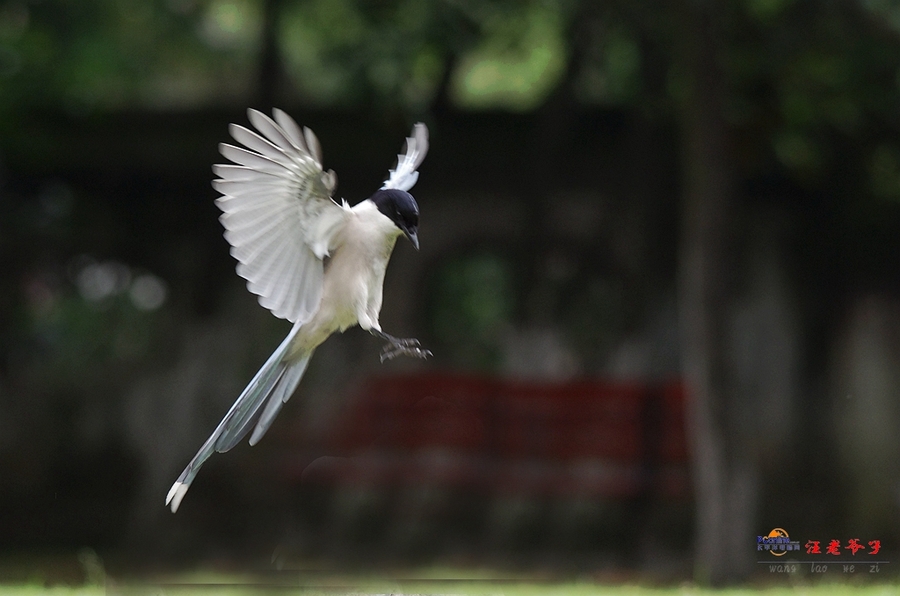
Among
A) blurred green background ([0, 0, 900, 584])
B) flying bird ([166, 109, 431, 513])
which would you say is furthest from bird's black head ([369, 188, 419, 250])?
blurred green background ([0, 0, 900, 584])

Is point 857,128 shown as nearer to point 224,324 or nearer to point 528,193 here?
point 528,193

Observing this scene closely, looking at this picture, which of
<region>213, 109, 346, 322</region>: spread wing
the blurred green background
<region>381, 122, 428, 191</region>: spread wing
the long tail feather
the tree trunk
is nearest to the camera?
<region>213, 109, 346, 322</region>: spread wing

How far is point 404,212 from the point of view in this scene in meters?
3.36

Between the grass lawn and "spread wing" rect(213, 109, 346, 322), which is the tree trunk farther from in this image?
"spread wing" rect(213, 109, 346, 322)

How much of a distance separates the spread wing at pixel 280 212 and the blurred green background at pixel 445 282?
3962 mm

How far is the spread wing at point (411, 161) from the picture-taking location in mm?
3781

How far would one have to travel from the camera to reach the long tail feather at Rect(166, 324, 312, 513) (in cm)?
349

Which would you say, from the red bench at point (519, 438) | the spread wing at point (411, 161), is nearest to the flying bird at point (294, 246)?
the spread wing at point (411, 161)

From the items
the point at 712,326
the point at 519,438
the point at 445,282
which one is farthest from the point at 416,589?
the point at 445,282

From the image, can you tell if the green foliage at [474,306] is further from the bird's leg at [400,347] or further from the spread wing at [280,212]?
the spread wing at [280,212]

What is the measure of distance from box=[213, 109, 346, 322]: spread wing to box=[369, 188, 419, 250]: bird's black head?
148mm

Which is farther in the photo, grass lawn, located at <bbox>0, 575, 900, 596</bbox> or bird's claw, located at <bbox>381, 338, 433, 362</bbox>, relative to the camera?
grass lawn, located at <bbox>0, 575, 900, 596</bbox>

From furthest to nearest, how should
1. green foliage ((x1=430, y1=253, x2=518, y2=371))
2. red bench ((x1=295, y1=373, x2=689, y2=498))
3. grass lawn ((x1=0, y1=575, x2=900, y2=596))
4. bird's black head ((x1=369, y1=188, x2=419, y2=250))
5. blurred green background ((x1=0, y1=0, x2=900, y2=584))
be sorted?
green foliage ((x1=430, y1=253, x2=518, y2=371)), red bench ((x1=295, y1=373, x2=689, y2=498)), blurred green background ((x1=0, y1=0, x2=900, y2=584)), grass lawn ((x1=0, y1=575, x2=900, y2=596)), bird's black head ((x1=369, y1=188, x2=419, y2=250))

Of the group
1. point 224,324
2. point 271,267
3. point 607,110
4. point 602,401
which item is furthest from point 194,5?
point 271,267
